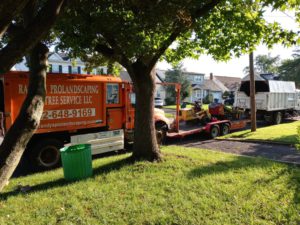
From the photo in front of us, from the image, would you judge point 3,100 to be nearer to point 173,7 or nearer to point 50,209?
point 50,209

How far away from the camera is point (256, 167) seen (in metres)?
7.76

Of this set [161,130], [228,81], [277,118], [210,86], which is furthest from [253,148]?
[228,81]

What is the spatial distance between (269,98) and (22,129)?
18360mm

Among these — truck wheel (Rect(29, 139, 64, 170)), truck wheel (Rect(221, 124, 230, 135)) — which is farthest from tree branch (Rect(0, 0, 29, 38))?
truck wheel (Rect(221, 124, 230, 135))

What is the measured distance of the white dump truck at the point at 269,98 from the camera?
63.3 ft

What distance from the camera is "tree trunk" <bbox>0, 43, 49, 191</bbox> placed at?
128 inches

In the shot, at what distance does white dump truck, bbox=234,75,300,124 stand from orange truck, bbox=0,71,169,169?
11.5m

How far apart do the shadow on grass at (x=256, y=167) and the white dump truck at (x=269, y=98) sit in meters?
11.6

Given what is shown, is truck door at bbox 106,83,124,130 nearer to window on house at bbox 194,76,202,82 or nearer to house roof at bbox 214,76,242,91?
window on house at bbox 194,76,202,82

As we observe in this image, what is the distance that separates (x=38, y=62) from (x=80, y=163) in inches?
123

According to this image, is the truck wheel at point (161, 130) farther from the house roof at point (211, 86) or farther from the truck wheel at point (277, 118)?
the house roof at point (211, 86)

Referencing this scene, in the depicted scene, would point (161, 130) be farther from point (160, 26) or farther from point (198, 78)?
point (198, 78)

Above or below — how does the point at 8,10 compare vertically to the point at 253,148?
above

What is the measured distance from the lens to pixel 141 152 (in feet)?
26.9
